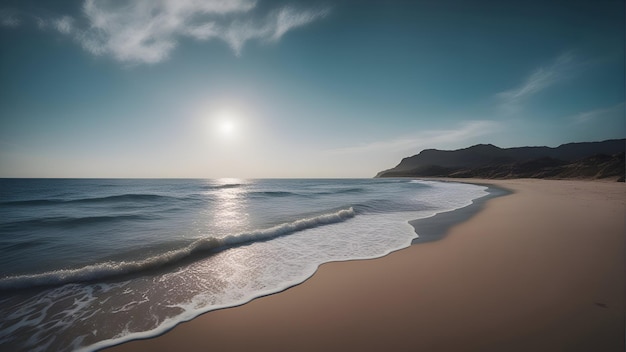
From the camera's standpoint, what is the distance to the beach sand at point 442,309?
9.72 feet

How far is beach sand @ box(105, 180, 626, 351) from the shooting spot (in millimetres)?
2963

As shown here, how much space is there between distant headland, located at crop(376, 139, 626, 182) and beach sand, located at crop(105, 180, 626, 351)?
45137mm

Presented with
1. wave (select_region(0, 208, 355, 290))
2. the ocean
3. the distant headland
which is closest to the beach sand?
the ocean

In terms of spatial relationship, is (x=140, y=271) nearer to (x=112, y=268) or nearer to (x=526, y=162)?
(x=112, y=268)

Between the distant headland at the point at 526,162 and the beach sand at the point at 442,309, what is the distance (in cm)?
4514

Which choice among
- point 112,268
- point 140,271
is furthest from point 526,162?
point 112,268

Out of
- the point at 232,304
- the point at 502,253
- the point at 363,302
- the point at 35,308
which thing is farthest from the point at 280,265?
the point at 502,253

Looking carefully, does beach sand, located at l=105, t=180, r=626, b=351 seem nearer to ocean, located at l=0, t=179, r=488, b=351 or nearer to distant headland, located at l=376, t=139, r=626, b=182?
ocean, located at l=0, t=179, r=488, b=351

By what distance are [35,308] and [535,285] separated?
364 inches

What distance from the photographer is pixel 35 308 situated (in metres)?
4.20

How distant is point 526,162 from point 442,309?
89154 mm

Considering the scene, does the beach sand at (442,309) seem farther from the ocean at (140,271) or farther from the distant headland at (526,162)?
the distant headland at (526,162)

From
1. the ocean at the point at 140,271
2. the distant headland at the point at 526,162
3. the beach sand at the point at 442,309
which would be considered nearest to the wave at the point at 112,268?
the ocean at the point at 140,271

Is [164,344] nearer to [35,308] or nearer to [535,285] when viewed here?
[35,308]
